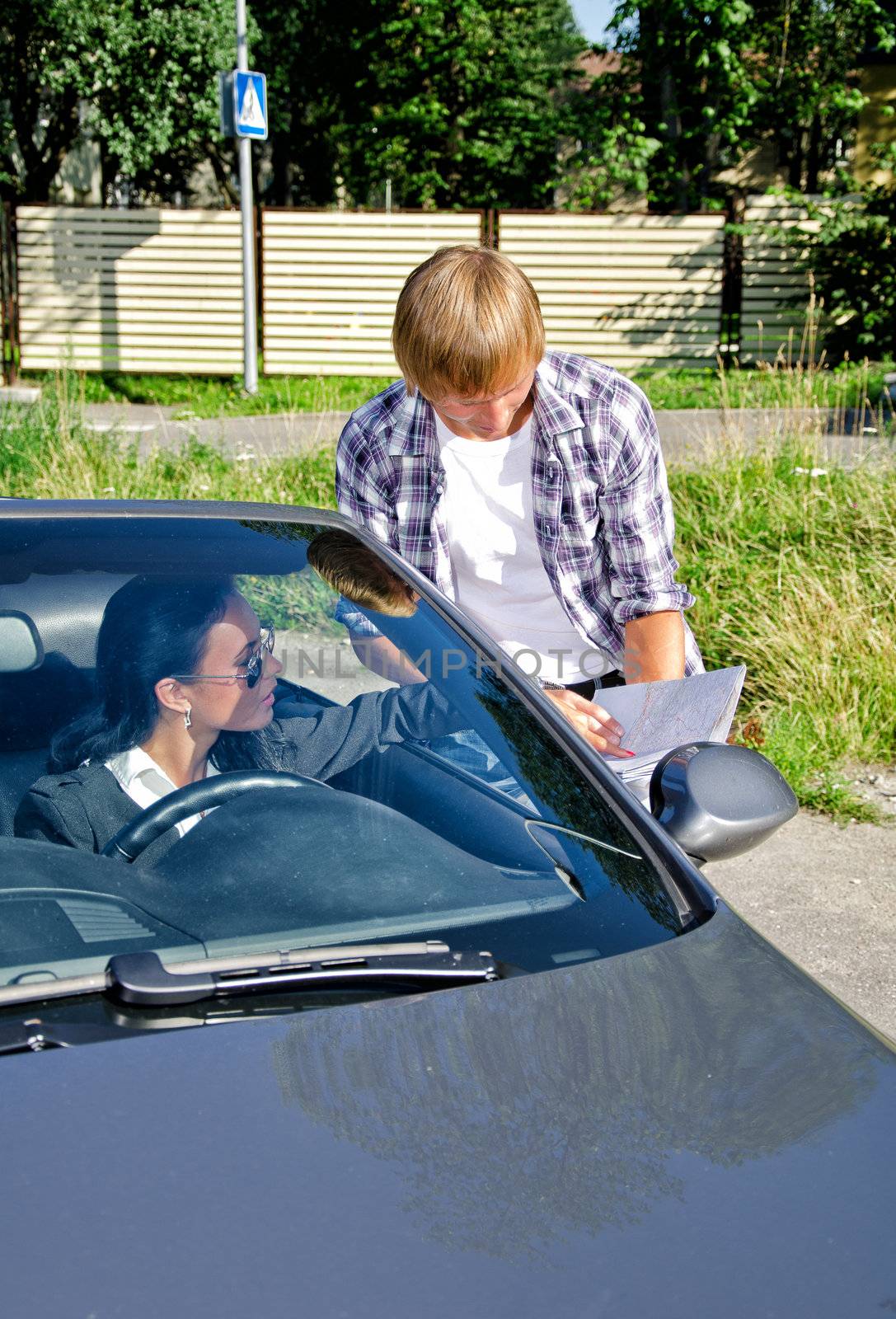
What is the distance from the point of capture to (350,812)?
69.6 inches

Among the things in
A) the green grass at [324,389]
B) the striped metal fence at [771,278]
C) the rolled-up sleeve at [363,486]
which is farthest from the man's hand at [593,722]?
the striped metal fence at [771,278]

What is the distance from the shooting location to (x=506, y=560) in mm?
2590

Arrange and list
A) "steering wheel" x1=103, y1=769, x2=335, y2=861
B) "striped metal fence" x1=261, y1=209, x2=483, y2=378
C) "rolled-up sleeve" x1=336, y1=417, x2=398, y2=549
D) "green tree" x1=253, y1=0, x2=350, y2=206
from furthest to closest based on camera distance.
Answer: "green tree" x1=253, y1=0, x2=350, y2=206 → "striped metal fence" x1=261, y1=209, x2=483, y2=378 → "rolled-up sleeve" x1=336, y1=417, x2=398, y2=549 → "steering wheel" x1=103, y1=769, x2=335, y2=861

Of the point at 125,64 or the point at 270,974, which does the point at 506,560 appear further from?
the point at 125,64

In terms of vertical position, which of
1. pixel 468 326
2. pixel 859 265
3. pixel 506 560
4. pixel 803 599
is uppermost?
pixel 859 265

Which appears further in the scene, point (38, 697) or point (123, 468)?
point (123, 468)

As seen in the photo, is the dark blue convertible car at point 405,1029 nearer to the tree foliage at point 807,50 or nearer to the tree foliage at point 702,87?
the tree foliage at point 702,87

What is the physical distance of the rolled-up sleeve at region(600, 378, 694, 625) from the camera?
2465mm

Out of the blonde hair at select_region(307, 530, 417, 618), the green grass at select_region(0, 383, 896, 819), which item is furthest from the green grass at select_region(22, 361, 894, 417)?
the blonde hair at select_region(307, 530, 417, 618)

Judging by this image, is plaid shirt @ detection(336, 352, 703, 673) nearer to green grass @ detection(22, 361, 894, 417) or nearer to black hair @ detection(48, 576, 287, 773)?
black hair @ detection(48, 576, 287, 773)

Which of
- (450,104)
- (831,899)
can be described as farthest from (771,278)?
(450,104)

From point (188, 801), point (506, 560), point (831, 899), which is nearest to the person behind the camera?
point (188, 801)

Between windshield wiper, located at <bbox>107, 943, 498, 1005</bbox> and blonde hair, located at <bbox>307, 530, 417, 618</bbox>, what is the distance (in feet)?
2.49

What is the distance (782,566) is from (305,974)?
402 centimetres
